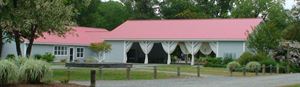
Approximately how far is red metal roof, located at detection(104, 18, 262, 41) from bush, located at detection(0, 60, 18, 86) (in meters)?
39.7

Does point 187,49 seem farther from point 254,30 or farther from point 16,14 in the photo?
point 16,14

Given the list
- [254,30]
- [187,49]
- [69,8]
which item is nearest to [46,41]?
[187,49]

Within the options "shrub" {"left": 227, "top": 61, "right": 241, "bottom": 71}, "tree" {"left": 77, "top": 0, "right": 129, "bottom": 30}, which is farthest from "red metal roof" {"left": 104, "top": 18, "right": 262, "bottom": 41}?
"tree" {"left": 77, "top": 0, "right": 129, "bottom": 30}

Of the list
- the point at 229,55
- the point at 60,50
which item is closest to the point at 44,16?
the point at 229,55

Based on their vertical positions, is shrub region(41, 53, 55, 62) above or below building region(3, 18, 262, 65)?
below

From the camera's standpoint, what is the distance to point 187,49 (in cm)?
5988

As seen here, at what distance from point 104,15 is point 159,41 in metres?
41.1

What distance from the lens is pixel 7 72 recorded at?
17.1 m

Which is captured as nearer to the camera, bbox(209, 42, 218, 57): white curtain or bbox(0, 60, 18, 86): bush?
bbox(0, 60, 18, 86): bush

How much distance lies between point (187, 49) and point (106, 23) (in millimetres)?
40266

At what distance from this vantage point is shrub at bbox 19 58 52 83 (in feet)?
58.1

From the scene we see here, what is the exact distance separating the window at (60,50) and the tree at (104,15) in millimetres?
29292

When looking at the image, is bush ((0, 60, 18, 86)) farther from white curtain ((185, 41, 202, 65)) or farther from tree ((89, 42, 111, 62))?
tree ((89, 42, 111, 62))

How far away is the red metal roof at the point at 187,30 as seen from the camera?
189ft
